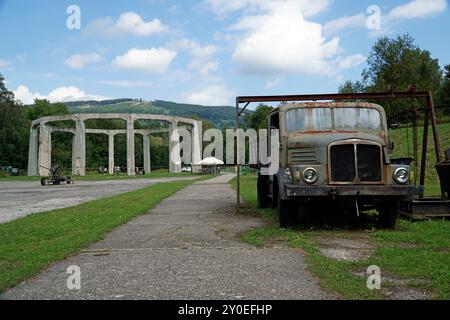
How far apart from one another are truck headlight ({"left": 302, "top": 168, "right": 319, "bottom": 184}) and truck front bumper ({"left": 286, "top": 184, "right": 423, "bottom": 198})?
0.20 meters

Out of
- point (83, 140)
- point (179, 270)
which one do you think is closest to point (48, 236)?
point (179, 270)

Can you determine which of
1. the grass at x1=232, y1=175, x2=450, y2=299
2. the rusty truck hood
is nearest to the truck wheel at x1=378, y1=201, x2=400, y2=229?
the grass at x1=232, y1=175, x2=450, y2=299

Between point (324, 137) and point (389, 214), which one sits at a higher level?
point (324, 137)

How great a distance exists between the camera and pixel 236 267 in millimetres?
6055

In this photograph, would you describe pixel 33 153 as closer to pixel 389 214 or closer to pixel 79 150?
pixel 79 150

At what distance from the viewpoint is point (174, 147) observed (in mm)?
75125

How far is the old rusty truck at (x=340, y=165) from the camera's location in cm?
867

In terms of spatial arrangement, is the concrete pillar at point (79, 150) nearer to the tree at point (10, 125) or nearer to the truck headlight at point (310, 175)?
the tree at point (10, 125)

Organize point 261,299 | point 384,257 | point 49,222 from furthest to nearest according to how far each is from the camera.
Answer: point 49,222
point 384,257
point 261,299

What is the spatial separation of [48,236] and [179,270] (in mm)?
4380
